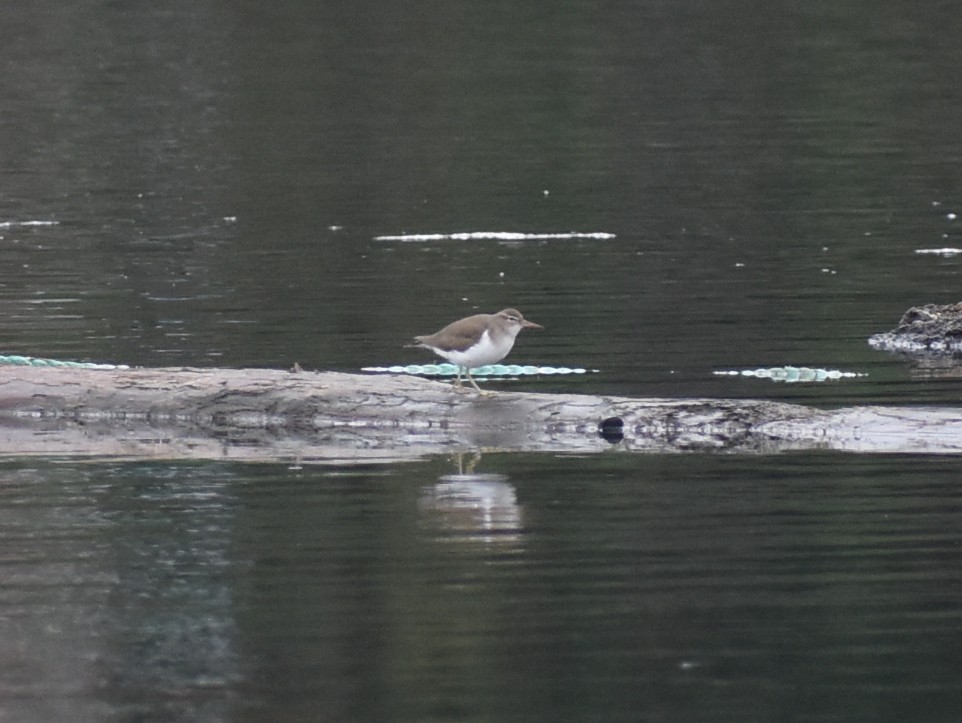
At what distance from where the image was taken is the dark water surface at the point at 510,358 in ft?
35.8

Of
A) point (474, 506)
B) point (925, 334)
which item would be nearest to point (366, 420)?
point (474, 506)

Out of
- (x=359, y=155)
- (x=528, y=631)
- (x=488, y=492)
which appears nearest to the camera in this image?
(x=528, y=631)

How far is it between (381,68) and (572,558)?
46.9m

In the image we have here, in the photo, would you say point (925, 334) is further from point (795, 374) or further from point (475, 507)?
point (475, 507)

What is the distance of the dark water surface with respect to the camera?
35.8 ft

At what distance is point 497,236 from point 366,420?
1567 centimetres

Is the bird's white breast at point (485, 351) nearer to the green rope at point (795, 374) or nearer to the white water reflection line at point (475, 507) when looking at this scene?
the white water reflection line at point (475, 507)

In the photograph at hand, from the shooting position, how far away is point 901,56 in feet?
191

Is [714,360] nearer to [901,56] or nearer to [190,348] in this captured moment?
[190,348]

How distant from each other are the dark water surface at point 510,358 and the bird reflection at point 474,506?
0.12ft

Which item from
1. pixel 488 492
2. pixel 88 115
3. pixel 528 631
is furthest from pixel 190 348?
pixel 88 115

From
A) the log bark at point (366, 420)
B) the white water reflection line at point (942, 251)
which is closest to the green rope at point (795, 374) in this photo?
the log bark at point (366, 420)

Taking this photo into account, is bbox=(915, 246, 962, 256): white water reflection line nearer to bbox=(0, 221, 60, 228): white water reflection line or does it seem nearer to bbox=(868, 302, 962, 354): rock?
bbox=(868, 302, 962, 354): rock

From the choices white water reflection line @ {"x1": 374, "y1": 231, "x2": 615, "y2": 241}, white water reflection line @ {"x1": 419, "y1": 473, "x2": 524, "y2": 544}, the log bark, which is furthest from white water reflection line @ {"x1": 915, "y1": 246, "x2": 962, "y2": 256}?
white water reflection line @ {"x1": 419, "y1": 473, "x2": 524, "y2": 544}
